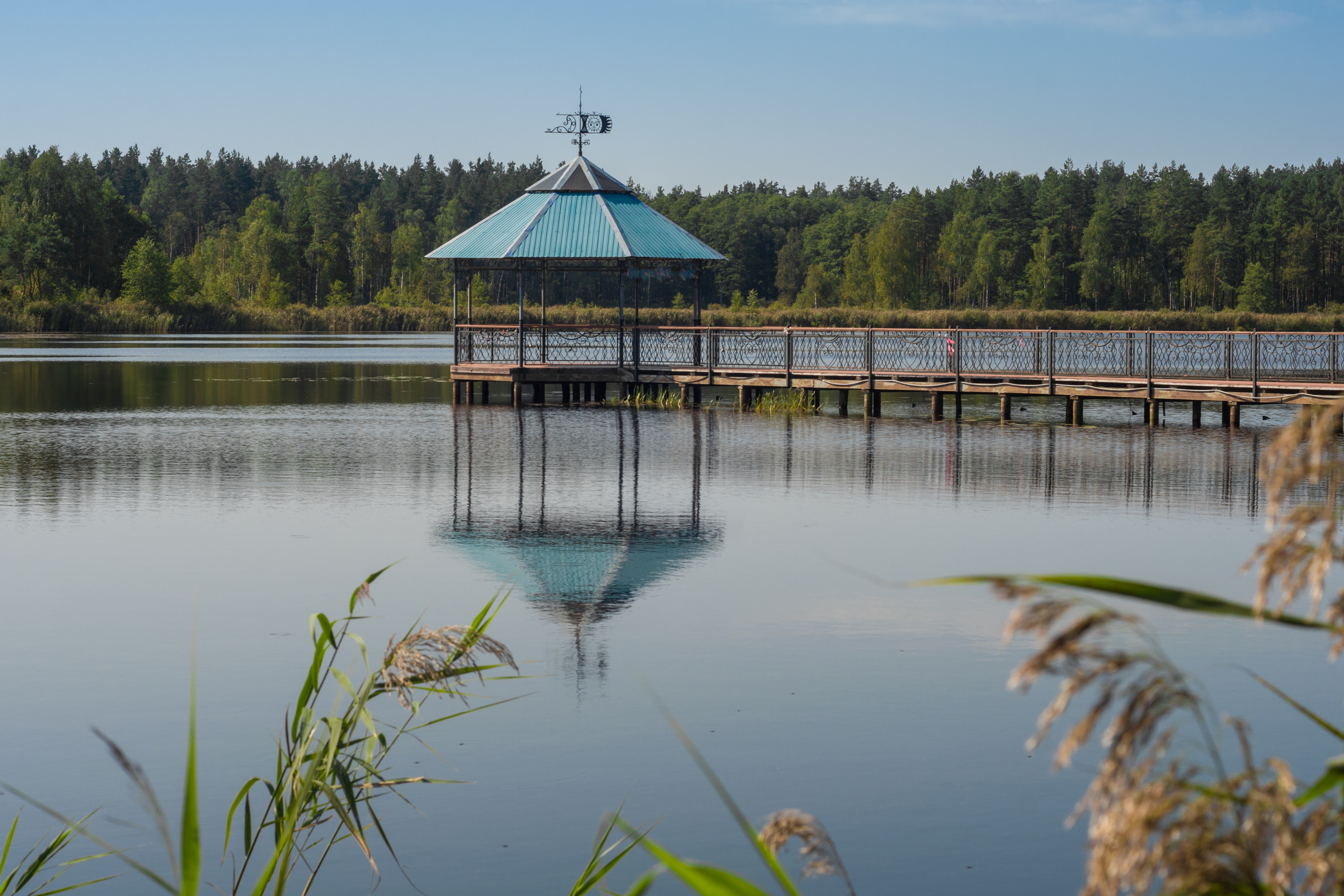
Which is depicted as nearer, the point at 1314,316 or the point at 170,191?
the point at 1314,316

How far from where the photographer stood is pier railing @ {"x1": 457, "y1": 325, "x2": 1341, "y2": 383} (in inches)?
1096

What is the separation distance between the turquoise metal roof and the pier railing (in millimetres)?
1864

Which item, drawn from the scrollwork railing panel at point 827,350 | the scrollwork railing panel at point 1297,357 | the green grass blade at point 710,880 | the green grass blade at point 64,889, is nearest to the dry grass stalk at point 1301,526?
the green grass blade at point 710,880

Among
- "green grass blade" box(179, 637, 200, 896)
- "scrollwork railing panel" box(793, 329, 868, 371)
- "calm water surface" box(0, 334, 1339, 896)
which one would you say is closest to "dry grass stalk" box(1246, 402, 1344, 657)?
Result: "green grass blade" box(179, 637, 200, 896)

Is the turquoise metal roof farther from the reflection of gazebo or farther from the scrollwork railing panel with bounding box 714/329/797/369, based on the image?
the reflection of gazebo

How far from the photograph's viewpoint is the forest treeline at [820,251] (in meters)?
96.9

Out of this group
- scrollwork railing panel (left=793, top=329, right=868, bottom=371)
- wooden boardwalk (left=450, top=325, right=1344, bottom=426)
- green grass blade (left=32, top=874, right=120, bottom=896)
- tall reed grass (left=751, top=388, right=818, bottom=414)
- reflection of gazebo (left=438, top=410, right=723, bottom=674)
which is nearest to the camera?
green grass blade (left=32, top=874, right=120, bottom=896)

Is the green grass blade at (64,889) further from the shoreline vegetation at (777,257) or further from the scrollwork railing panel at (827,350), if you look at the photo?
the shoreline vegetation at (777,257)

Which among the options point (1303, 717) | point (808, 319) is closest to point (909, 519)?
point (1303, 717)

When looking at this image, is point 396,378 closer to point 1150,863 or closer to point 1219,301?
point 1150,863

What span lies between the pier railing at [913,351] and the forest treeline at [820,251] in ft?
191

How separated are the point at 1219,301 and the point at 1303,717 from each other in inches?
4288

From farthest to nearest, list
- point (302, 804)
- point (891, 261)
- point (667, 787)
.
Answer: point (891, 261) → point (667, 787) → point (302, 804)

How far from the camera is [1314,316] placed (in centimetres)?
10162
